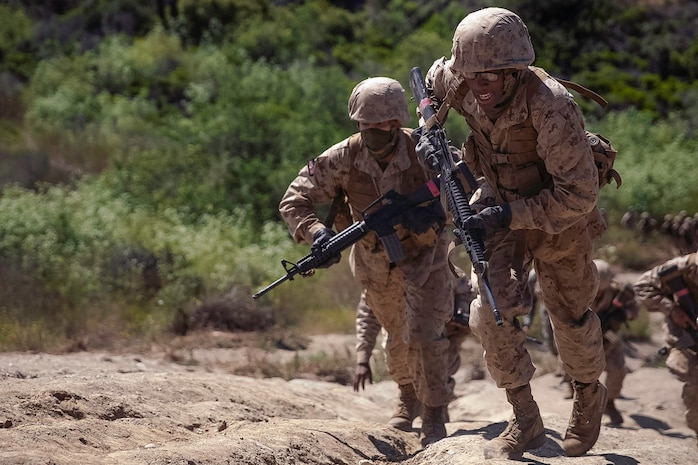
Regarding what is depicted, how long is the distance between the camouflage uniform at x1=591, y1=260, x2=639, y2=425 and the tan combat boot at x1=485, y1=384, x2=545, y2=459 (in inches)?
176

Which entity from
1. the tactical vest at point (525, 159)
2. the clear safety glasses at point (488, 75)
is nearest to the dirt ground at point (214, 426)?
the tactical vest at point (525, 159)

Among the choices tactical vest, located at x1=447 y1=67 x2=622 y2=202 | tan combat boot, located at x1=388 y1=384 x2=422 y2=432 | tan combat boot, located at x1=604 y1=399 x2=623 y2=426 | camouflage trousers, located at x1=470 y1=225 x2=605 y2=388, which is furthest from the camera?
tan combat boot, located at x1=604 y1=399 x2=623 y2=426

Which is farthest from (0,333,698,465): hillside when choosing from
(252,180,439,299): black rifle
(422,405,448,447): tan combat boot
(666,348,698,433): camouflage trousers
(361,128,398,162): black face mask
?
(361,128,398,162): black face mask

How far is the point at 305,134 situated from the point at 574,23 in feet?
55.6

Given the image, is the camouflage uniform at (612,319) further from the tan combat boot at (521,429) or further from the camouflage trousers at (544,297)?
the tan combat boot at (521,429)

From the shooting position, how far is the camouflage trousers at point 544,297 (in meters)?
5.43

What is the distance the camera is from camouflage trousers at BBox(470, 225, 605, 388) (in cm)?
543

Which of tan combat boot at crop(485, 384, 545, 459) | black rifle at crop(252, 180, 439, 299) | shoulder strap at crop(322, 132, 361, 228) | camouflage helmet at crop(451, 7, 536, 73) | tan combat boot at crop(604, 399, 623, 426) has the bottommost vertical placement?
tan combat boot at crop(604, 399, 623, 426)

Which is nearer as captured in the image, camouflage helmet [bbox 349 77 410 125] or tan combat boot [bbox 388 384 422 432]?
camouflage helmet [bbox 349 77 410 125]

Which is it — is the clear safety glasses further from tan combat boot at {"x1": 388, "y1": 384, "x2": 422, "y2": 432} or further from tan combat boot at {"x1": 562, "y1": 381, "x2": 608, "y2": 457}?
tan combat boot at {"x1": 388, "y1": 384, "x2": 422, "y2": 432}

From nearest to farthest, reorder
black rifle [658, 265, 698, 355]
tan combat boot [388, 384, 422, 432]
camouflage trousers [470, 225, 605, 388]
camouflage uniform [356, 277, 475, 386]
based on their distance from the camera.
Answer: camouflage trousers [470, 225, 605, 388] < tan combat boot [388, 384, 422, 432] < camouflage uniform [356, 277, 475, 386] < black rifle [658, 265, 698, 355]

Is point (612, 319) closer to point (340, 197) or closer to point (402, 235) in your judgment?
point (402, 235)

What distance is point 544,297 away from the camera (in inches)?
226

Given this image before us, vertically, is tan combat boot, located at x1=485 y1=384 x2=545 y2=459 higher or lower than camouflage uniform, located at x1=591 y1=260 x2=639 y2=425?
lower
